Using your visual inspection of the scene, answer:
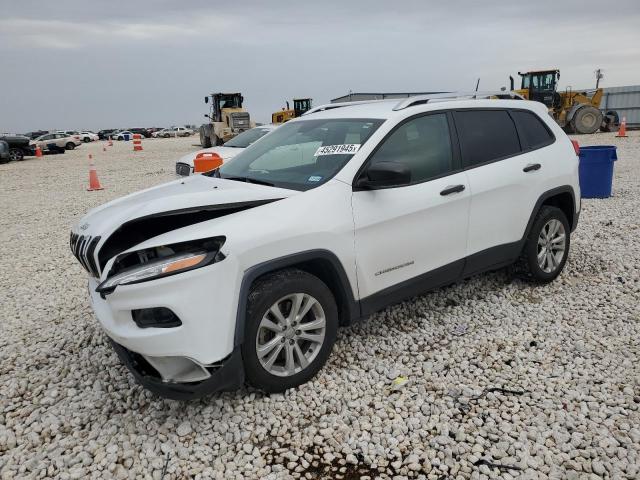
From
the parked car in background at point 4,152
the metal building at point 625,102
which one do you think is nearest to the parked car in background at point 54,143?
the parked car in background at point 4,152

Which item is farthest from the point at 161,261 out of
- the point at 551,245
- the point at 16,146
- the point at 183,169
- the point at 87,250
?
the point at 16,146

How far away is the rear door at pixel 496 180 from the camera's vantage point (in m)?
4.00

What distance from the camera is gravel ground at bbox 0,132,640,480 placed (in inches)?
104

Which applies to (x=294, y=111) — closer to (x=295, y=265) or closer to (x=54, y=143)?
(x=54, y=143)

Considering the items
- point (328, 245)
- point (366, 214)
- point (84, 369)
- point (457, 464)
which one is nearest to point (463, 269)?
point (366, 214)

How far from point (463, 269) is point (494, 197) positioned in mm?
651

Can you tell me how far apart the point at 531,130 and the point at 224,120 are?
74.7ft

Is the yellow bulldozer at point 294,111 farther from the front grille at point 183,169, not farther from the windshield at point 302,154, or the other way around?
the windshield at point 302,154

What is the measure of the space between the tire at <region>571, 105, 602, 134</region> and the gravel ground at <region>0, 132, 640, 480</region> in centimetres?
2046

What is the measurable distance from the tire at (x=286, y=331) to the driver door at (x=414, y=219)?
1.13ft

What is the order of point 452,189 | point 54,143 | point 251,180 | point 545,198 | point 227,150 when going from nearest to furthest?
point 251,180 → point 452,189 → point 545,198 → point 227,150 → point 54,143

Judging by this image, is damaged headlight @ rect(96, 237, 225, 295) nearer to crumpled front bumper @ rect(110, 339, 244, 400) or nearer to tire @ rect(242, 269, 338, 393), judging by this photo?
tire @ rect(242, 269, 338, 393)

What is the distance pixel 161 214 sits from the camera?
2.93 meters

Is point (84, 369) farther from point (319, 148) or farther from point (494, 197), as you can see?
point (494, 197)
